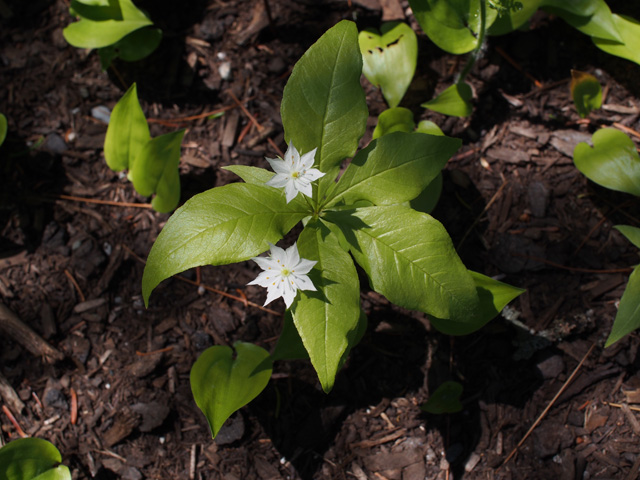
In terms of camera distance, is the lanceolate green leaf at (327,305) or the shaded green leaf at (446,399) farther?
the shaded green leaf at (446,399)

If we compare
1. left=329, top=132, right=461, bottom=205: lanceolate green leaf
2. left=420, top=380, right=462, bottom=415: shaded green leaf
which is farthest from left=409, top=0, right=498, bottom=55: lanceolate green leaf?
left=420, top=380, right=462, bottom=415: shaded green leaf

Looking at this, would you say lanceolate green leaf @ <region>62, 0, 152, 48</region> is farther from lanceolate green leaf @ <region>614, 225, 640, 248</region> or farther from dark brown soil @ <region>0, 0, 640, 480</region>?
lanceolate green leaf @ <region>614, 225, 640, 248</region>

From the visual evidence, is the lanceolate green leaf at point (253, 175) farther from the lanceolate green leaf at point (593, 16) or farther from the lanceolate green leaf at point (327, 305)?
the lanceolate green leaf at point (593, 16)

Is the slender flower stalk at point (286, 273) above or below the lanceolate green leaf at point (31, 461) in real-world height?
above

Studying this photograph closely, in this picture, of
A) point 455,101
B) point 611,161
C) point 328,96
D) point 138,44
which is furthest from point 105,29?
point 611,161

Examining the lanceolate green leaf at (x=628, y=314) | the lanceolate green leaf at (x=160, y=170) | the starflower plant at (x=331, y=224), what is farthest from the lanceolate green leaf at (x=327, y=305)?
the lanceolate green leaf at (x=628, y=314)

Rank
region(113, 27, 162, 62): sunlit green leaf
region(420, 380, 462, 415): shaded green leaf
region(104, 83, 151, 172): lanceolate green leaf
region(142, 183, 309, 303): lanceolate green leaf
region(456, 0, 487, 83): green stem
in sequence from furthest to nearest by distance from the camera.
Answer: region(113, 27, 162, 62): sunlit green leaf < region(104, 83, 151, 172): lanceolate green leaf < region(420, 380, 462, 415): shaded green leaf < region(456, 0, 487, 83): green stem < region(142, 183, 309, 303): lanceolate green leaf

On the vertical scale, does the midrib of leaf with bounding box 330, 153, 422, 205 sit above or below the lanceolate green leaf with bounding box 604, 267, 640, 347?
above
